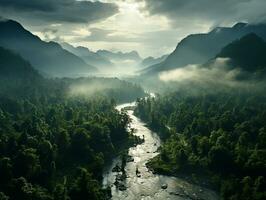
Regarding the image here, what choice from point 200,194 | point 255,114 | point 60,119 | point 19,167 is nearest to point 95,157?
point 19,167

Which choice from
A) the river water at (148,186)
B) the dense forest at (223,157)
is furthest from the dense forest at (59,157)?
the dense forest at (223,157)

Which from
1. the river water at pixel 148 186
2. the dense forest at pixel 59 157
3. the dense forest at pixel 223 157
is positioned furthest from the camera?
the river water at pixel 148 186

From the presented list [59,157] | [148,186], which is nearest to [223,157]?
[148,186]

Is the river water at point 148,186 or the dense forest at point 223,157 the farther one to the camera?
the river water at point 148,186

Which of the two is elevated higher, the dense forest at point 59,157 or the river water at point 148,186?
the dense forest at point 59,157

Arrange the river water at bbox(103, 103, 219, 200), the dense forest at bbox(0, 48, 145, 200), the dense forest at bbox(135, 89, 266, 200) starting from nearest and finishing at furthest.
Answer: the dense forest at bbox(0, 48, 145, 200)
the dense forest at bbox(135, 89, 266, 200)
the river water at bbox(103, 103, 219, 200)

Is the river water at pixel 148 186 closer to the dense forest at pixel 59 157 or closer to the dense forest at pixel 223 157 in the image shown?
the dense forest at pixel 223 157

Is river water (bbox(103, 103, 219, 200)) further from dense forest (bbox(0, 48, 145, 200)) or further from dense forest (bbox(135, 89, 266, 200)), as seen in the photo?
dense forest (bbox(0, 48, 145, 200))

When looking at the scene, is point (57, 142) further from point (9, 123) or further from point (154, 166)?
point (9, 123)

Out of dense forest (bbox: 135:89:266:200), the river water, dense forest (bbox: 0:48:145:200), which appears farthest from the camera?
the river water

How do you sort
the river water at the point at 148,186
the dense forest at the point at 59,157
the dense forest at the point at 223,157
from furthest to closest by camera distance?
the river water at the point at 148,186
the dense forest at the point at 223,157
the dense forest at the point at 59,157

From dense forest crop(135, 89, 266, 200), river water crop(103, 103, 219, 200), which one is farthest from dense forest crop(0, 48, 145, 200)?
dense forest crop(135, 89, 266, 200)
